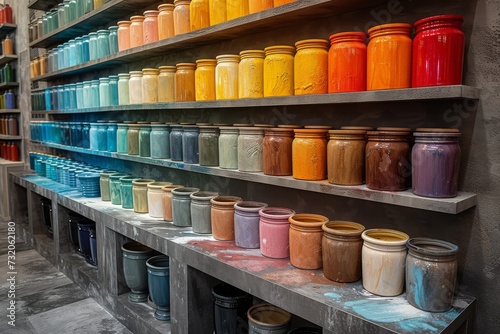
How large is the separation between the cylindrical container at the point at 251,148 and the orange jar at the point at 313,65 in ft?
1.12

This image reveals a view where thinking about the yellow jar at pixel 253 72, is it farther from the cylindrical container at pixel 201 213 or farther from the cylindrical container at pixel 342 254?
the cylindrical container at pixel 342 254

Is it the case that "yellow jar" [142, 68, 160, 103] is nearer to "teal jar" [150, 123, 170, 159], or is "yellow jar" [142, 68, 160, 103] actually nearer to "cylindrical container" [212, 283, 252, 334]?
"teal jar" [150, 123, 170, 159]

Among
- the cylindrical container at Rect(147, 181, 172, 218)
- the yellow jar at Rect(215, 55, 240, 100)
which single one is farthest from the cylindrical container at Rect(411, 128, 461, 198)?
the cylindrical container at Rect(147, 181, 172, 218)

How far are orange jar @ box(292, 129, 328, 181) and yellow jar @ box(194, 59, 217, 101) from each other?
0.68m

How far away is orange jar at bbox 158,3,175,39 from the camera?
2.38 metres

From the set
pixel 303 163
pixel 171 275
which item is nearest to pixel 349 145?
pixel 303 163

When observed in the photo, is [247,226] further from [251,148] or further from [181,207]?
[181,207]

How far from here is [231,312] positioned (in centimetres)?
190

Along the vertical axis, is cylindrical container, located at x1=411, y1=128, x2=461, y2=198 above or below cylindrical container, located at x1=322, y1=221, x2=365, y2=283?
above

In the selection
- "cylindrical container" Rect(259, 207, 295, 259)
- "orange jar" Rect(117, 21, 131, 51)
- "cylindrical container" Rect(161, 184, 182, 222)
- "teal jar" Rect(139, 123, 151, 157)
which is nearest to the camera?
"cylindrical container" Rect(259, 207, 295, 259)

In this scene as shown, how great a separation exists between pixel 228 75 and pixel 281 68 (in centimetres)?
36

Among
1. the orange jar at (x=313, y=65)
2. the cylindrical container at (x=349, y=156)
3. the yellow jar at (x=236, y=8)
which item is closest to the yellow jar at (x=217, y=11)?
the yellow jar at (x=236, y=8)

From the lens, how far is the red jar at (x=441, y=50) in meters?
1.28

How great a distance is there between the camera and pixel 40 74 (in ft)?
14.2
